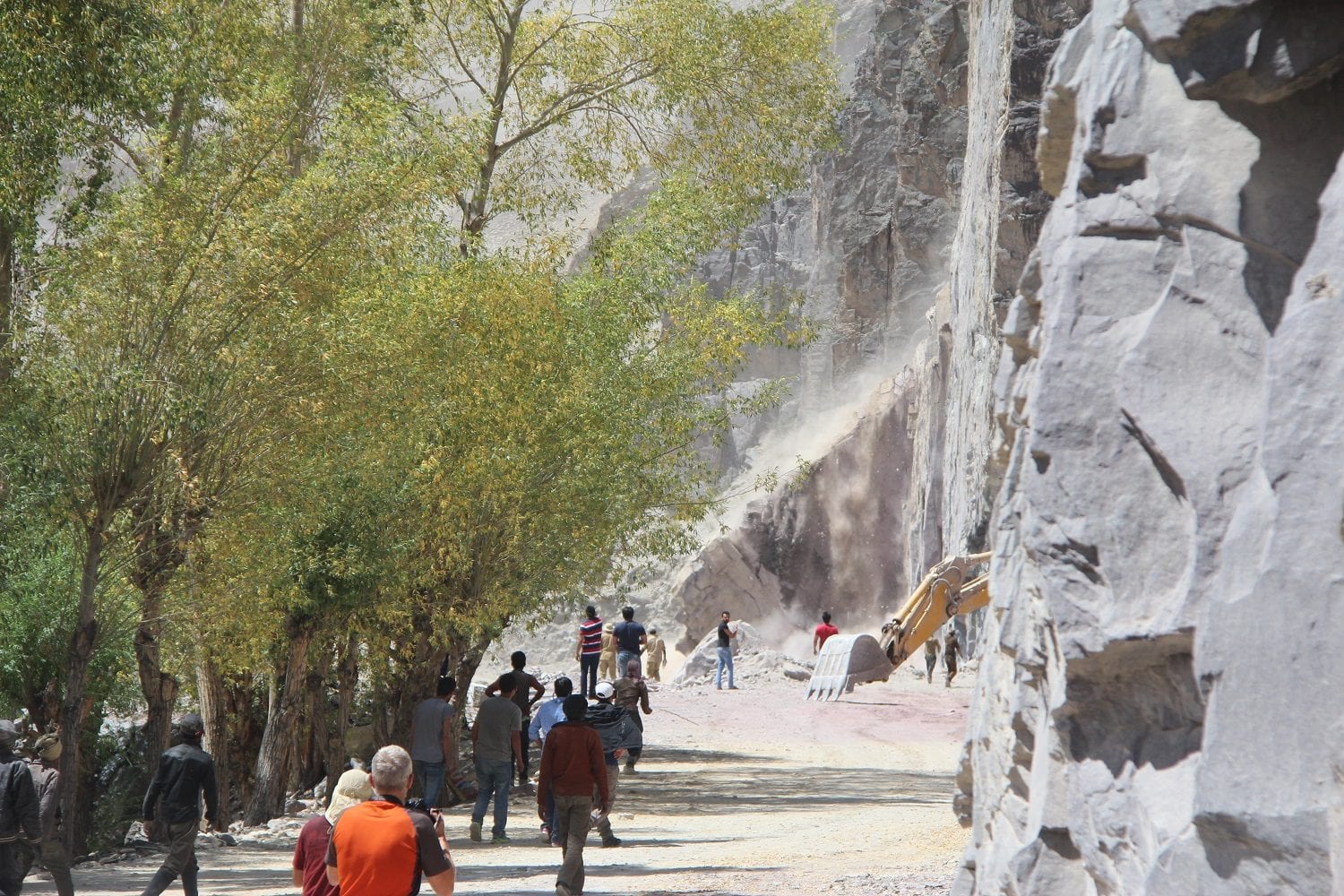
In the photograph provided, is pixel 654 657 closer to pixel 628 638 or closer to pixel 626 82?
pixel 628 638

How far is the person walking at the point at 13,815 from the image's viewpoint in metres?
9.05

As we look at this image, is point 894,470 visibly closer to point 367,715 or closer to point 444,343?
point 367,715

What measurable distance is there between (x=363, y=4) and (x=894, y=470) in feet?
133

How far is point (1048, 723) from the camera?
20.7 feet

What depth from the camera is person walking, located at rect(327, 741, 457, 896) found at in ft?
19.7

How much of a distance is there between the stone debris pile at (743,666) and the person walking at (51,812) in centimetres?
2841

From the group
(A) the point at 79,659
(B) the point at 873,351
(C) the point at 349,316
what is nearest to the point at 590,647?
(C) the point at 349,316

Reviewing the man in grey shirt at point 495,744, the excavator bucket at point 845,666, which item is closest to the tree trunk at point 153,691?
the man in grey shirt at point 495,744

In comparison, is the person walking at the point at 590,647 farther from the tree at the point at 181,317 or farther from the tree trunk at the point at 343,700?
the tree at the point at 181,317

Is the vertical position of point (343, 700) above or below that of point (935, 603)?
below

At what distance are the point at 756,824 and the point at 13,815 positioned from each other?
30.0 feet

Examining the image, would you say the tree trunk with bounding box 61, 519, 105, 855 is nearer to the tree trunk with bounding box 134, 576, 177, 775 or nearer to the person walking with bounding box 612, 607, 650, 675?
the tree trunk with bounding box 134, 576, 177, 775

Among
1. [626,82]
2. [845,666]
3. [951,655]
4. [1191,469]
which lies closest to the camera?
[1191,469]

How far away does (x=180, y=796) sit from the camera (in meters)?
10.4
